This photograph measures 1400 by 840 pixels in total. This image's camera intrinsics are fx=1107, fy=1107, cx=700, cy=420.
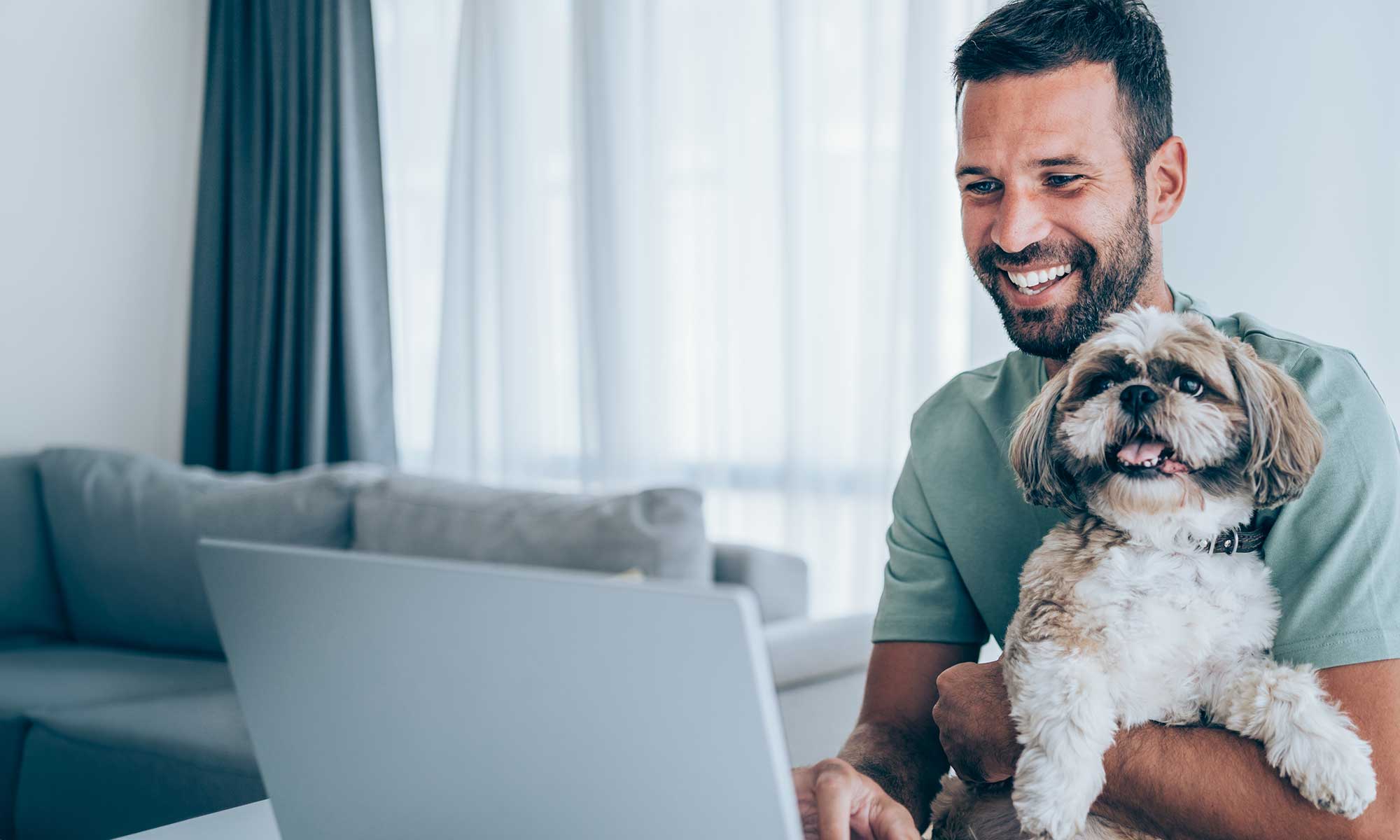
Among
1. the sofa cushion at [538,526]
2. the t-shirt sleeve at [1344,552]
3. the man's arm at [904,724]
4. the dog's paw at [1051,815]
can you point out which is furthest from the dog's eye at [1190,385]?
the sofa cushion at [538,526]

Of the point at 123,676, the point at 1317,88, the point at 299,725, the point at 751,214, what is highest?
the point at 1317,88

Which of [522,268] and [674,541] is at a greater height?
[522,268]

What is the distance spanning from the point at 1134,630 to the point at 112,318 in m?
4.07

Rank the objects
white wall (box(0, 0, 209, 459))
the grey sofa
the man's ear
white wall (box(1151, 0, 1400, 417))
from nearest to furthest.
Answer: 1. the man's ear
2. white wall (box(1151, 0, 1400, 417))
3. the grey sofa
4. white wall (box(0, 0, 209, 459))

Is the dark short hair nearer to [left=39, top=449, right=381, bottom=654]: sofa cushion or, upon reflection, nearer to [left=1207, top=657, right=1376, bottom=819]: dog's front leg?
[left=1207, top=657, right=1376, bottom=819]: dog's front leg

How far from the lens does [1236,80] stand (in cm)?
131

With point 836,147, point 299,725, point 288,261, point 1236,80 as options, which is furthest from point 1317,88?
point 288,261

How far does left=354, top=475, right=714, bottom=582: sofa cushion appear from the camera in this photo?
2320 mm

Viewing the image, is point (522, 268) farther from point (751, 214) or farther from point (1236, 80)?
point (1236, 80)

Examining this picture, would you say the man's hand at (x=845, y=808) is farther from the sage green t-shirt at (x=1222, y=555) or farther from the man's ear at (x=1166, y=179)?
the man's ear at (x=1166, y=179)

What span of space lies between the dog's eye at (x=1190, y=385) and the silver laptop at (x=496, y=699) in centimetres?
45

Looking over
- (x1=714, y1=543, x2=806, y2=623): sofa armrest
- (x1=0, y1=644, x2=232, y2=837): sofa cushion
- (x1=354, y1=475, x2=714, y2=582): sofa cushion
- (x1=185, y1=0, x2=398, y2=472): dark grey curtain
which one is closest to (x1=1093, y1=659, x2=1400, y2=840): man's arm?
(x1=354, y1=475, x2=714, y2=582): sofa cushion

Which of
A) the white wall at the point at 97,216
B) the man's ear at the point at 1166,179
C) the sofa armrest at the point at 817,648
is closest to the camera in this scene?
the man's ear at the point at 1166,179

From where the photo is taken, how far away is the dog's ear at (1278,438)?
0.79m
